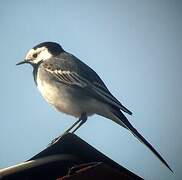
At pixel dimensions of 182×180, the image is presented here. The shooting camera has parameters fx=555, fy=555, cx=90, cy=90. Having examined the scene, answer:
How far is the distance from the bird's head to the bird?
0.10m

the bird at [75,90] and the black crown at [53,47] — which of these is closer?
the bird at [75,90]

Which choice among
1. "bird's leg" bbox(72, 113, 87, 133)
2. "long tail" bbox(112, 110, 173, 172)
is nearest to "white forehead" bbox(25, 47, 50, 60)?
"bird's leg" bbox(72, 113, 87, 133)

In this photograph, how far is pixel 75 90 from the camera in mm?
5941

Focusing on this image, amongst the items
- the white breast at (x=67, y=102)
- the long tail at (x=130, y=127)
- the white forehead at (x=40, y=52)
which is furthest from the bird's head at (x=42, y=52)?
the long tail at (x=130, y=127)

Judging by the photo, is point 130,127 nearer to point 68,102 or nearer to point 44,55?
point 68,102

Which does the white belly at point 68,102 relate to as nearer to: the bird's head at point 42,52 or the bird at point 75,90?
the bird at point 75,90

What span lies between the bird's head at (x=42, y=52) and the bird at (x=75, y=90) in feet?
0.34

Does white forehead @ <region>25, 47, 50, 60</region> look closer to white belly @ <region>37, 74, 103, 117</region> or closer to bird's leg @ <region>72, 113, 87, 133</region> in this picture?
white belly @ <region>37, 74, 103, 117</region>

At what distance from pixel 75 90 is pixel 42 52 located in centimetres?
92

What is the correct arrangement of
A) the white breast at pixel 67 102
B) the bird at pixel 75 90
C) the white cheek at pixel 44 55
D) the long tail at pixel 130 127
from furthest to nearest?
the white cheek at pixel 44 55 < the white breast at pixel 67 102 < the bird at pixel 75 90 < the long tail at pixel 130 127

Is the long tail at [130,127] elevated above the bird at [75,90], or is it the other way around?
the bird at [75,90]

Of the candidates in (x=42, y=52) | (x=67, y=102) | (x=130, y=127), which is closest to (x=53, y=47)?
(x=42, y=52)

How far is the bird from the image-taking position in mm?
5719

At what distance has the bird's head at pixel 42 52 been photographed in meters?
6.55
